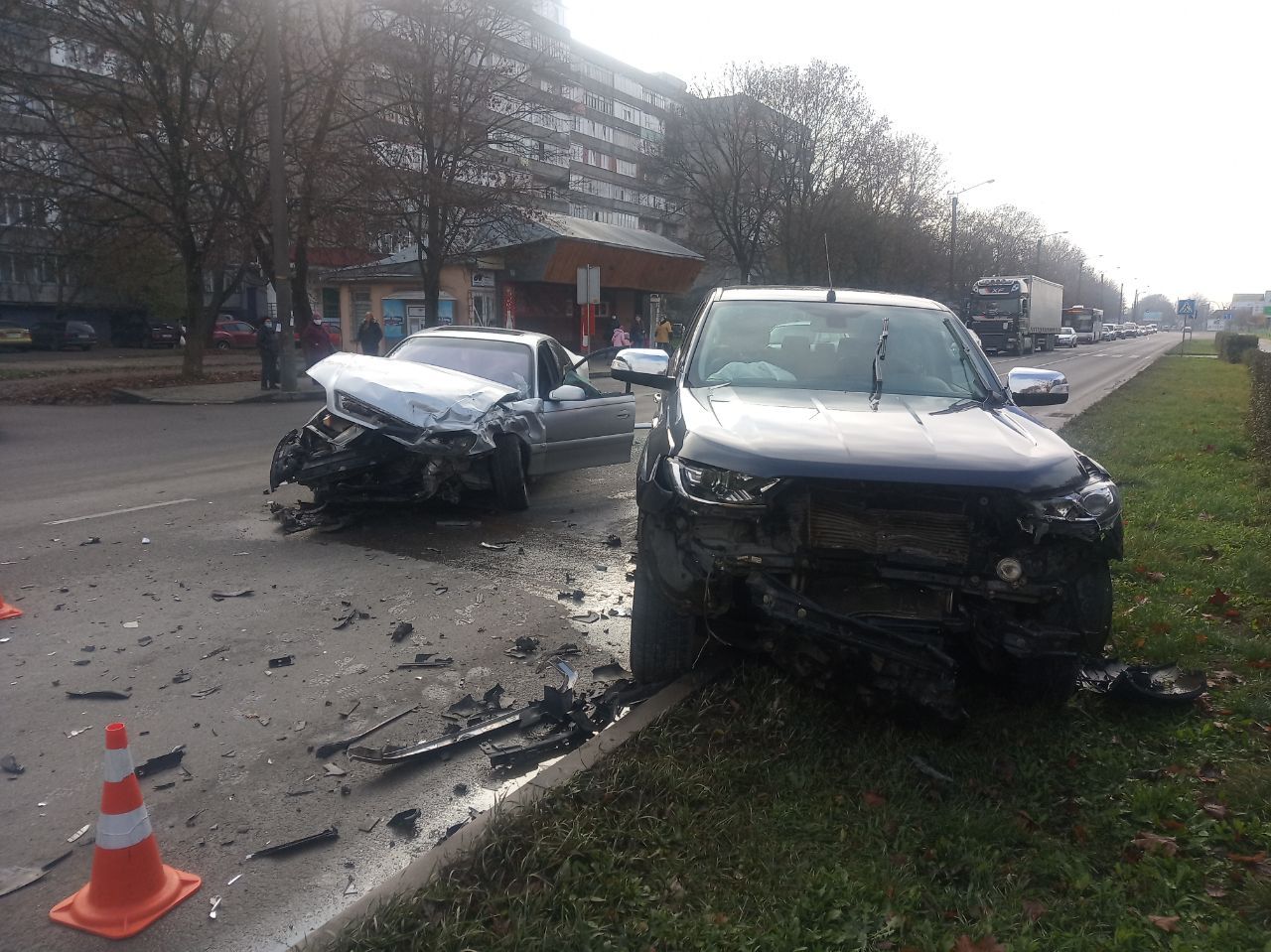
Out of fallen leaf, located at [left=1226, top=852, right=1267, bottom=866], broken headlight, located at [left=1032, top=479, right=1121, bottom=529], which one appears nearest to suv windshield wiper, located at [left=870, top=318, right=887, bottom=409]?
Answer: broken headlight, located at [left=1032, top=479, right=1121, bottom=529]

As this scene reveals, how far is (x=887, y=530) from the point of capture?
377 cm

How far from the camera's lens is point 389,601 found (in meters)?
6.09

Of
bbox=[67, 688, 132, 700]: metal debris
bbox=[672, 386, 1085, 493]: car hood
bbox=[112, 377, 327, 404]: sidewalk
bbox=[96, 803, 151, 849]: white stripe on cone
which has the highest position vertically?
bbox=[672, 386, 1085, 493]: car hood

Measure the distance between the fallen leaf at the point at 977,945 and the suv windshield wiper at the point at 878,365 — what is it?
2616 mm

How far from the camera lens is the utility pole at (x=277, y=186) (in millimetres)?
19141

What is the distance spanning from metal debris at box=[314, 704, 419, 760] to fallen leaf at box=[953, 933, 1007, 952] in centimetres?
246

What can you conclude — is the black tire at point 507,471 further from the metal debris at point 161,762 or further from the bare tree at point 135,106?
the bare tree at point 135,106

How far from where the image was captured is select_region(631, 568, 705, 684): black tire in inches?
173

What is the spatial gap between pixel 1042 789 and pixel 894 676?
68cm

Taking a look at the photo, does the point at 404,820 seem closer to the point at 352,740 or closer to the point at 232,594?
the point at 352,740

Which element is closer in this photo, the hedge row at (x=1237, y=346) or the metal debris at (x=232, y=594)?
the metal debris at (x=232, y=594)

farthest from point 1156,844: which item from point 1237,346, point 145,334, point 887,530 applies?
point 145,334

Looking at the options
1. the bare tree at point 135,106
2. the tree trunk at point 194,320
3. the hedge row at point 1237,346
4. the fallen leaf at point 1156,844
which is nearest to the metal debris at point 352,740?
the fallen leaf at point 1156,844

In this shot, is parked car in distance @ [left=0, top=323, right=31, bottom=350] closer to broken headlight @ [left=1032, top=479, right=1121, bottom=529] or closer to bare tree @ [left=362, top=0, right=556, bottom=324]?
bare tree @ [left=362, top=0, right=556, bottom=324]
